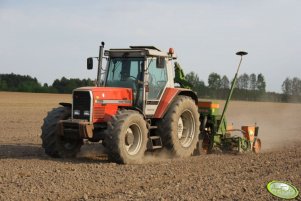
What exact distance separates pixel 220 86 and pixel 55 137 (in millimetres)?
27587

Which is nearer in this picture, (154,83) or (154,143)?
(154,143)

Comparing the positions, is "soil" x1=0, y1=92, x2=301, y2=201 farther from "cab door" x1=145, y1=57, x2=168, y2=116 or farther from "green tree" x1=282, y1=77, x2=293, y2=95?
"green tree" x1=282, y1=77, x2=293, y2=95

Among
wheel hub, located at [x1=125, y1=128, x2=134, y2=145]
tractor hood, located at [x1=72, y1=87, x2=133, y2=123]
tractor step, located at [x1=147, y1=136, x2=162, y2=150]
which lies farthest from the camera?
tractor step, located at [x1=147, y1=136, x2=162, y2=150]

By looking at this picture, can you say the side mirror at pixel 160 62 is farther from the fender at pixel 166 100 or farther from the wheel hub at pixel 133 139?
the wheel hub at pixel 133 139

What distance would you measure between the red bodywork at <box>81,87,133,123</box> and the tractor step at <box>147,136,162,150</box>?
927 millimetres

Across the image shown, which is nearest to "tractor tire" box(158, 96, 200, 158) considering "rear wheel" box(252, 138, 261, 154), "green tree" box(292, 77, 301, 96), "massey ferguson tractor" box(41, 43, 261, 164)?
"massey ferguson tractor" box(41, 43, 261, 164)

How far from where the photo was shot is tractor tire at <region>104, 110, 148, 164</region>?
8.94 meters

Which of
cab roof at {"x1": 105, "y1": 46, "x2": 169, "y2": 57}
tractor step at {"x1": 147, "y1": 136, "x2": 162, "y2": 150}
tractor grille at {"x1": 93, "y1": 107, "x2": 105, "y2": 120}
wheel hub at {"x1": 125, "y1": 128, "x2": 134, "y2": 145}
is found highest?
cab roof at {"x1": 105, "y1": 46, "x2": 169, "y2": 57}

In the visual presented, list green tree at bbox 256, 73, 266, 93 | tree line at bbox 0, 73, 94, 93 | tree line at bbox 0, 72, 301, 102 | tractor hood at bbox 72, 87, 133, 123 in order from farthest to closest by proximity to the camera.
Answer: tree line at bbox 0, 73, 94, 93
green tree at bbox 256, 73, 266, 93
tree line at bbox 0, 72, 301, 102
tractor hood at bbox 72, 87, 133, 123

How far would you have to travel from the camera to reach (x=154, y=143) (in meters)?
10.3

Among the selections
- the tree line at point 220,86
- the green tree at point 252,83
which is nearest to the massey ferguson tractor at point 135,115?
the tree line at point 220,86

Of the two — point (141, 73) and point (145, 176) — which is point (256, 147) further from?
point (145, 176)

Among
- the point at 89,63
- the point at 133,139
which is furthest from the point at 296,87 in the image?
the point at 133,139

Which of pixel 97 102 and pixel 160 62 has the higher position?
pixel 160 62
